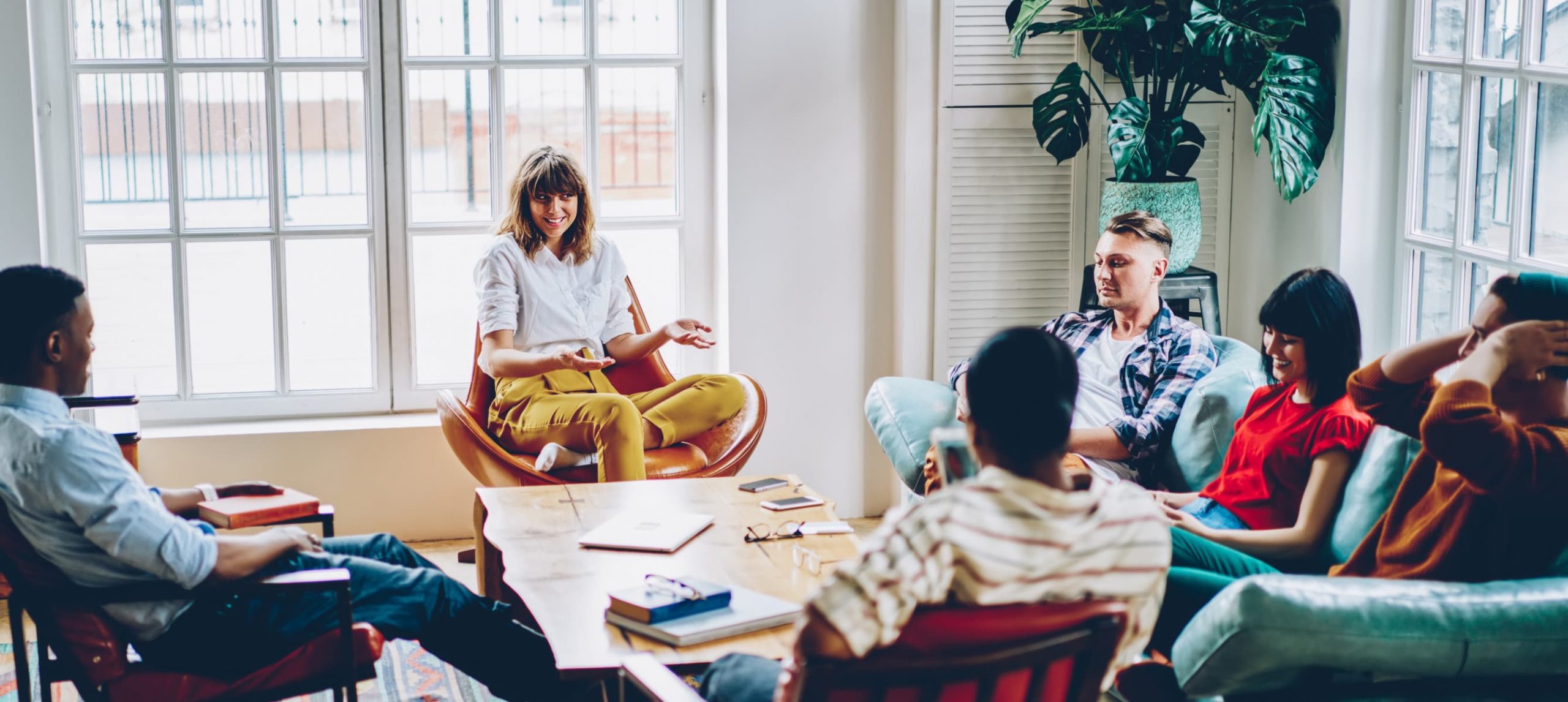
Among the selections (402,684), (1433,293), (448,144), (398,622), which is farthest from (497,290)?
(1433,293)

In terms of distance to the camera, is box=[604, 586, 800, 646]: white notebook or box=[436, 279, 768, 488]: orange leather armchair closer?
box=[604, 586, 800, 646]: white notebook

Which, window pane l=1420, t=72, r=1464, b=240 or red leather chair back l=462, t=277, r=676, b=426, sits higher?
window pane l=1420, t=72, r=1464, b=240

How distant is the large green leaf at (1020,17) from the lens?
4176mm

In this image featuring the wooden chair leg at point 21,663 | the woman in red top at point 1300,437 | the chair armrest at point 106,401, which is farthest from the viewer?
the chair armrest at point 106,401

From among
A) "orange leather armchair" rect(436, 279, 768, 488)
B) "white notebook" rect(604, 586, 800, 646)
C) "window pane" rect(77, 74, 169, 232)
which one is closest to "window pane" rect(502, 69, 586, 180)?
"orange leather armchair" rect(436, 279, 768, 488)

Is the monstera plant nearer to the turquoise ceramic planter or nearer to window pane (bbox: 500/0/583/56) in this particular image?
the turquoise ceramic planter

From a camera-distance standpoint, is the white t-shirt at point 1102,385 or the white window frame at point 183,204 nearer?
the white t-shirt at point 1102,385

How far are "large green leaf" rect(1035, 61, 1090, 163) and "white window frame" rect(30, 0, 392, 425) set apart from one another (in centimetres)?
205

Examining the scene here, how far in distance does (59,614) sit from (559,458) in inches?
64.8

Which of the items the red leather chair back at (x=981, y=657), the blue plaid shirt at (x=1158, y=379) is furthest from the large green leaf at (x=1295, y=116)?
the red leather chair back at (x=981, y=657)

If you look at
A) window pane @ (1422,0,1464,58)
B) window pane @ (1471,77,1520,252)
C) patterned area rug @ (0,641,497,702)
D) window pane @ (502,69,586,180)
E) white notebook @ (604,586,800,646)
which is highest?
window pane @ (1422,0,1464,58)

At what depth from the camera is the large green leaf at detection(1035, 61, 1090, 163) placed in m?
4.33

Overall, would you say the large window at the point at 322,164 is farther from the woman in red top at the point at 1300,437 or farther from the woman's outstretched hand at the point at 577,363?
the woman in red top at the point at 1300,437

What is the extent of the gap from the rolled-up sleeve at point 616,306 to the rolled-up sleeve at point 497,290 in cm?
31
